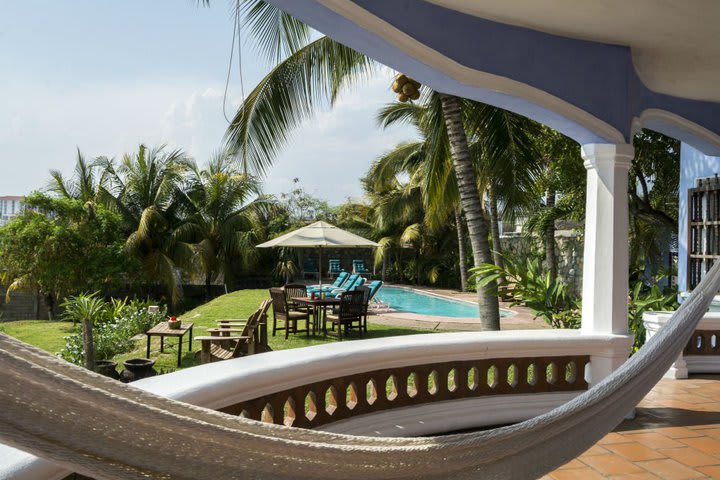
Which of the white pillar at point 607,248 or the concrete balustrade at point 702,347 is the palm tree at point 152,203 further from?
the white pillar at point 607,248

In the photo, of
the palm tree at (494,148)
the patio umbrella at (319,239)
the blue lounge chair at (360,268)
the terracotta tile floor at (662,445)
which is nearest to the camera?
the terracotta tile floor at (662,445)

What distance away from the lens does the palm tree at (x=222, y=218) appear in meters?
→ 18.7

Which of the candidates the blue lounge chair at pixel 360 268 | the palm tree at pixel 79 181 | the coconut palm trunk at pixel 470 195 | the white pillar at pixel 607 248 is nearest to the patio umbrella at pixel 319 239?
the coconut palm trunk at pixel 470 195

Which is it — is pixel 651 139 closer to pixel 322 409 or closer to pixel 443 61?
pixel 443 61

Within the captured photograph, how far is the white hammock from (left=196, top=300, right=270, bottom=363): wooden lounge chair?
5.59 meters

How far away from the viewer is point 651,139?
32.4 ft

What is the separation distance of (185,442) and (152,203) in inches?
735

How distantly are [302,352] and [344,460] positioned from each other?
5.95 feet

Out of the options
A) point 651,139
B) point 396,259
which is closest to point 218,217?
point 396,259

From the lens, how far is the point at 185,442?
959mm

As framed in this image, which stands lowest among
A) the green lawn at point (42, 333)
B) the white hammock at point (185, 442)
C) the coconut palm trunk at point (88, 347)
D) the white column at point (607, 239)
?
the green lawn at point (42, 333)

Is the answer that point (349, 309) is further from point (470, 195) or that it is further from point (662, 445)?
point (662, 445)

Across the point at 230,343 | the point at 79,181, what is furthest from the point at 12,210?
the point at 230,343

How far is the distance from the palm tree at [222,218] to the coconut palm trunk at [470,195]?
1321cm
